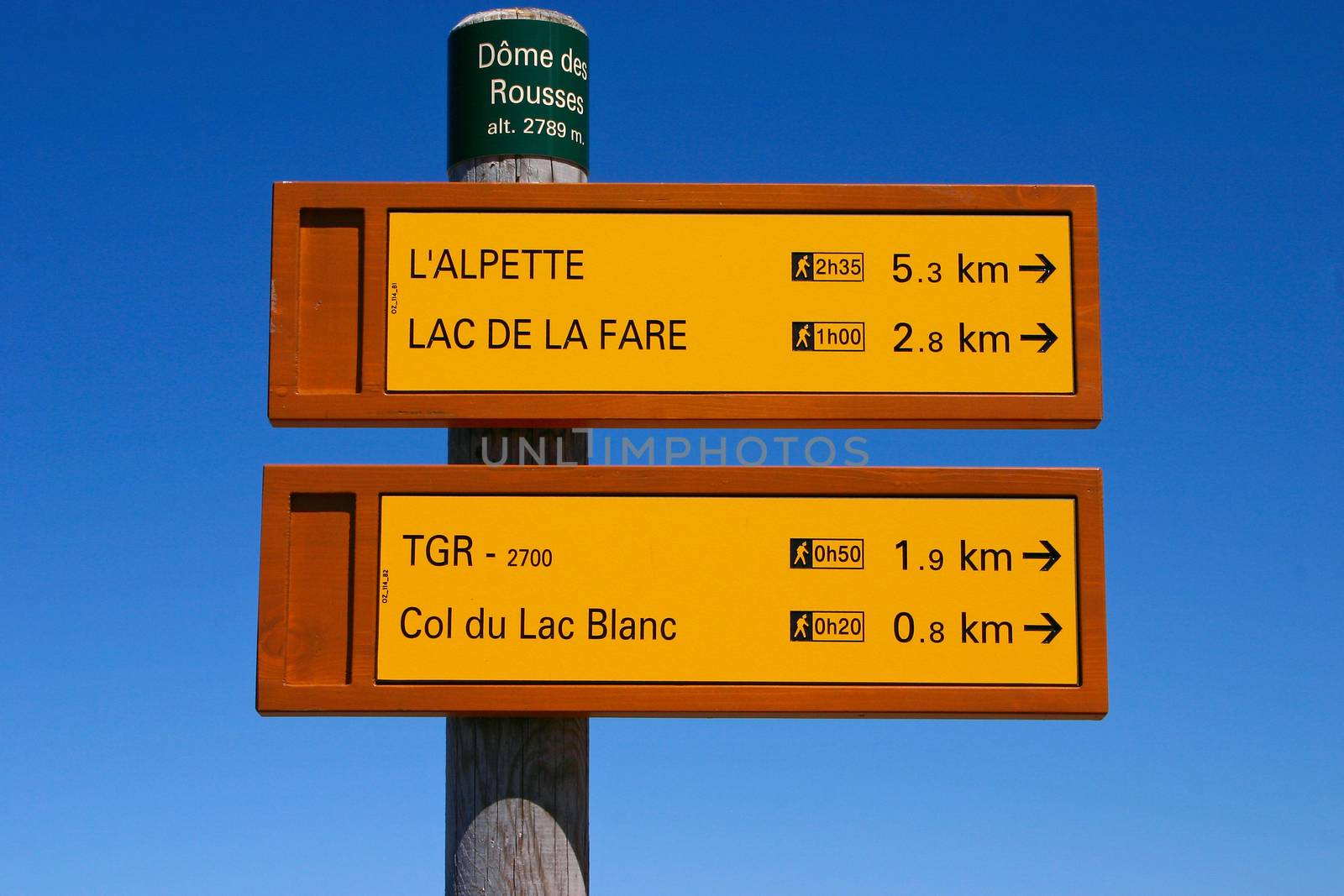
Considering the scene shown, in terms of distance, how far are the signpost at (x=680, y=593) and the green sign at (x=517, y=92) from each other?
119 cm

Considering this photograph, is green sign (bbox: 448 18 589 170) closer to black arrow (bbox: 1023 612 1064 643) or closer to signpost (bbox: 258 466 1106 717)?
signpost (bbox: 258 466 1106 717)

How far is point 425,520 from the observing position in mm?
4562

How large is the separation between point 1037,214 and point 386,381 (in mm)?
2242

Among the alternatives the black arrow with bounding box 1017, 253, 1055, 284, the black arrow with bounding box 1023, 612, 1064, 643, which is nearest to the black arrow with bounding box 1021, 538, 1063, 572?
the black arrow with bounding box 1023, 612, 1064, 643

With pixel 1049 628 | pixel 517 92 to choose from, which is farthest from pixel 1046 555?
pixel 517 92

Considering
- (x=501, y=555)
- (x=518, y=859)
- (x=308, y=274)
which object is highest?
(x=308, y=274)

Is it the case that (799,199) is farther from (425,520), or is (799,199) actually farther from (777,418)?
(425,520)

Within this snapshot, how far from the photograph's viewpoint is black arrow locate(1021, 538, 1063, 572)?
461 centimetres

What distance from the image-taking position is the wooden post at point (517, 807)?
4527 millimetres

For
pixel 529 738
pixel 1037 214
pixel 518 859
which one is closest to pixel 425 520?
pixel 529 738

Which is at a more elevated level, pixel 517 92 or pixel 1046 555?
pixel 517 92

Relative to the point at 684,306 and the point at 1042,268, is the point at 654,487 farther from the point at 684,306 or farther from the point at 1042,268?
the point at 1042,268

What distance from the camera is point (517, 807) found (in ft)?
14.9

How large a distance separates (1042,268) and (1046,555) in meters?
0.96
